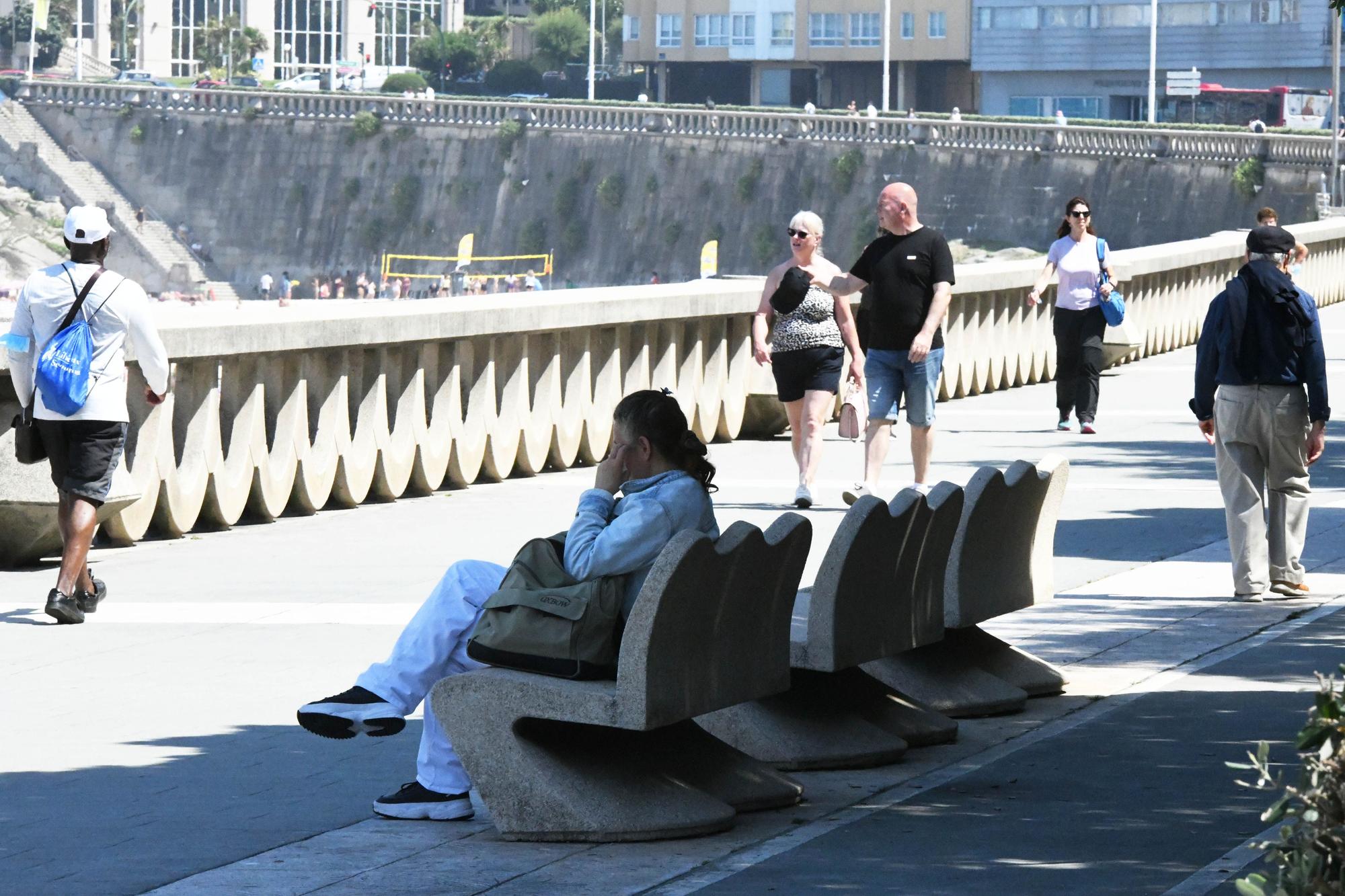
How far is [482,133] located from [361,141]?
8214 mm

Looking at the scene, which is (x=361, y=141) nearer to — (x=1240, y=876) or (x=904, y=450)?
(x=904, y=450)

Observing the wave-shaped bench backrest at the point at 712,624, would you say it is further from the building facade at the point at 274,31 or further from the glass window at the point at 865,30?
the building facade at the point at 274,31

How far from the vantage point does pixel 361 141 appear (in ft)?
401

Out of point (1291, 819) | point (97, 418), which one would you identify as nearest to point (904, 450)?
point (97, 418)

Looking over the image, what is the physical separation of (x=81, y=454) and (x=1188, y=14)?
336ft

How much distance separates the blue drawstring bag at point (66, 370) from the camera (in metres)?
9.79

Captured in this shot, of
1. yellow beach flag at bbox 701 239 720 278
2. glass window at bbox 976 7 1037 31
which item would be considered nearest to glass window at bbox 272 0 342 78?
glass window at bbox 976 7 1037 31

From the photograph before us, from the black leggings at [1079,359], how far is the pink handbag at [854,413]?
13.2 feet

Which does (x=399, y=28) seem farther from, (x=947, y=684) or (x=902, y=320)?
(x=947, y=684)

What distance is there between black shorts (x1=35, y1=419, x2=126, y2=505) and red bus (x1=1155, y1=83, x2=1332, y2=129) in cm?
9151

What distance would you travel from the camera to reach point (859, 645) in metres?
7.08

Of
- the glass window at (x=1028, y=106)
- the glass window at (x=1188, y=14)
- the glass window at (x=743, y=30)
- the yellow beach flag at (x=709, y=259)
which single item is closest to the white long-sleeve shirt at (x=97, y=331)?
the yellow beach flag at (x=709, y=259)

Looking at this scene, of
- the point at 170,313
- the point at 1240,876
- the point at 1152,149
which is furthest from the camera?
the point at 1152,149

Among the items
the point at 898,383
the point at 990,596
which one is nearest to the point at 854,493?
the point at 898,383
